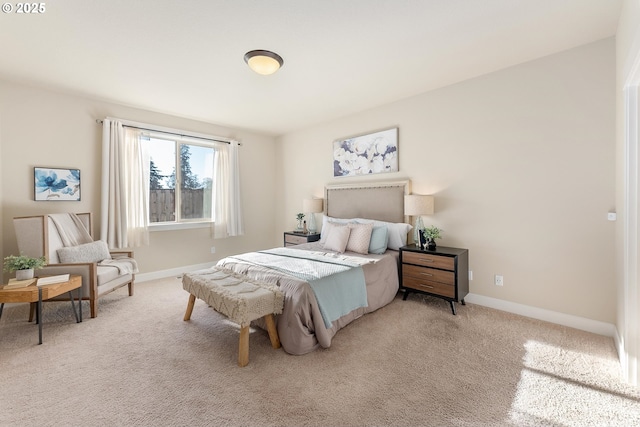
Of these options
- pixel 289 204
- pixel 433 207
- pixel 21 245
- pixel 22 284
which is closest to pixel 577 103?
pixel 433 207

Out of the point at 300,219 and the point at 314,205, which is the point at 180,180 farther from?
the point at 314,205

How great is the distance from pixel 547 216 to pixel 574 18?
176 cm

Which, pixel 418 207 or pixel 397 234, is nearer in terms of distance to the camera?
pixel 418 207

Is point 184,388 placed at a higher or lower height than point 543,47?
lower

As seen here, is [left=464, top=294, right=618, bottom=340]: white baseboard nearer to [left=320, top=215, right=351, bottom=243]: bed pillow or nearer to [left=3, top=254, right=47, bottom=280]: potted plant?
[left=320, top=215, right=351, bottom=243]: bed pillow

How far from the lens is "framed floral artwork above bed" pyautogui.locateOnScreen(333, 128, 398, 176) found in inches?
163

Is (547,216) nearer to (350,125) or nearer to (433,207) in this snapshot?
(433,207)

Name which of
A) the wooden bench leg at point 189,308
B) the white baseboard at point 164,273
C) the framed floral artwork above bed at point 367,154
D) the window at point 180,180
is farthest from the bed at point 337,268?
the window at point 180,180

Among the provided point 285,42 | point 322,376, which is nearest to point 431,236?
point 322,376

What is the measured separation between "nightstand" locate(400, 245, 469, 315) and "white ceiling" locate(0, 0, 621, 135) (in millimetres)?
2090

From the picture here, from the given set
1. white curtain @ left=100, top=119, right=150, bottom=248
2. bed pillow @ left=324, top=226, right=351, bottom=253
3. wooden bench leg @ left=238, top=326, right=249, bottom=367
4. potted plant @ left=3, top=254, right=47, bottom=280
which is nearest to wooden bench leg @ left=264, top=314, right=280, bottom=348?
wooden bench leg @ left=238, top=326, right=249, bottom=367

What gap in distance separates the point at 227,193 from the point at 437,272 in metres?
3.88

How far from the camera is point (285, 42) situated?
254cm

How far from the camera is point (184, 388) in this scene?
1.87 metres
